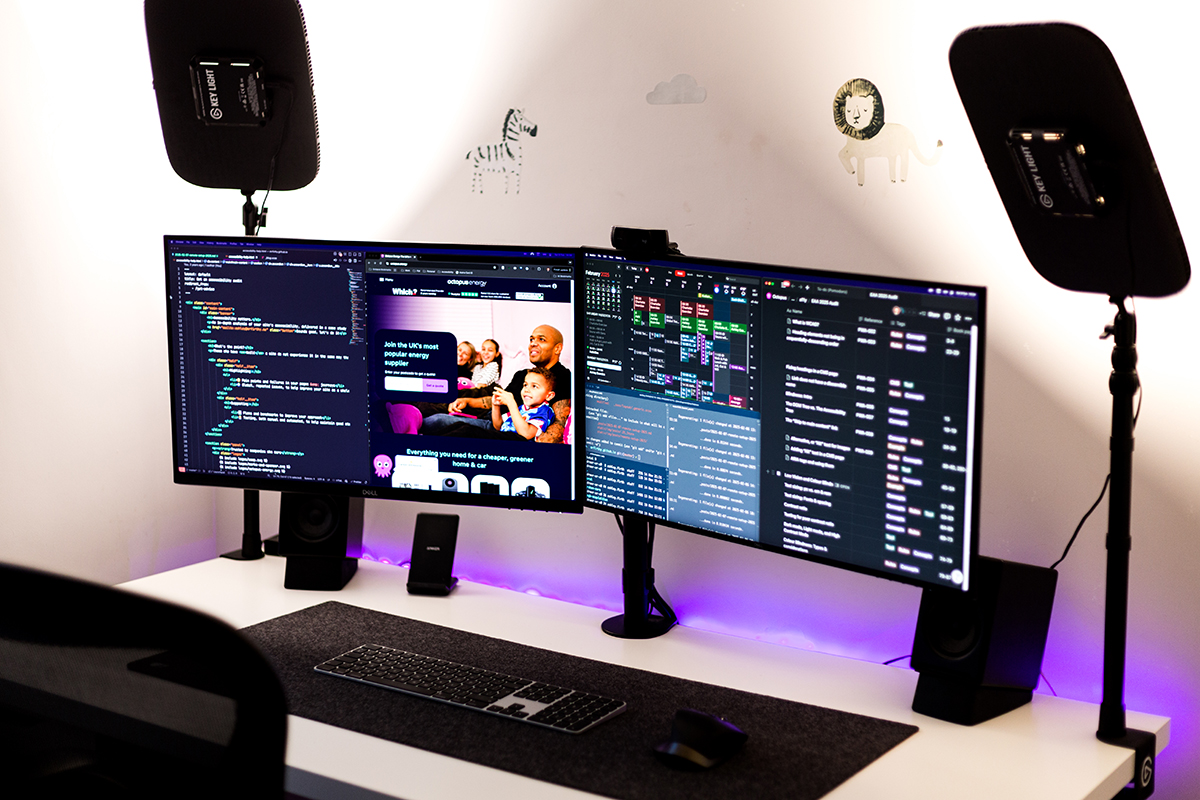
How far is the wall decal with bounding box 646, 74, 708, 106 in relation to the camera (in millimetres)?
1918

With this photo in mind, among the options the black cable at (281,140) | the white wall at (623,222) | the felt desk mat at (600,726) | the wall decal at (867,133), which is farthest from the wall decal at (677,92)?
the felt desk mat at (600,726)

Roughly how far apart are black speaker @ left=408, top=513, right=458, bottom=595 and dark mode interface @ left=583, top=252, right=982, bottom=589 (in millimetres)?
324

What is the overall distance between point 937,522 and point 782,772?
0.35 meters

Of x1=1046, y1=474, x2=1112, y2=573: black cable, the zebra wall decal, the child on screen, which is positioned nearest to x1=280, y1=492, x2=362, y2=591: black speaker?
the child on screen

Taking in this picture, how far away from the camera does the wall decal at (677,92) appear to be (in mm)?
1918

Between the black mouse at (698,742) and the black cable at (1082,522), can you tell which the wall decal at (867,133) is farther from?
the black mouse at (698,742)

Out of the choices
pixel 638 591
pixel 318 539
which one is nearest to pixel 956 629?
pixel 638 591

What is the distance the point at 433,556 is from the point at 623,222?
2.10 ft

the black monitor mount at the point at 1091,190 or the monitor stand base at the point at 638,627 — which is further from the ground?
the black monitor mount at the point at 1091,190

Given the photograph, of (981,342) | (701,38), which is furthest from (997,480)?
(701,38)

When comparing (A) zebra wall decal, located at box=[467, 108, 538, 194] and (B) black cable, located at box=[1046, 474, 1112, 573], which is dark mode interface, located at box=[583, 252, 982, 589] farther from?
(A) zebra wall decal, located at box=[467, 108, 538, 194]

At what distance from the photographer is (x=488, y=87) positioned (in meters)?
2.13

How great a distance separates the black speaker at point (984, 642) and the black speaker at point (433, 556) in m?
0.81

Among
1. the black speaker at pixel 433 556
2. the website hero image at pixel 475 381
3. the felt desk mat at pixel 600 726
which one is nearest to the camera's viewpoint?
the felt desk mat at pixel 600 726
